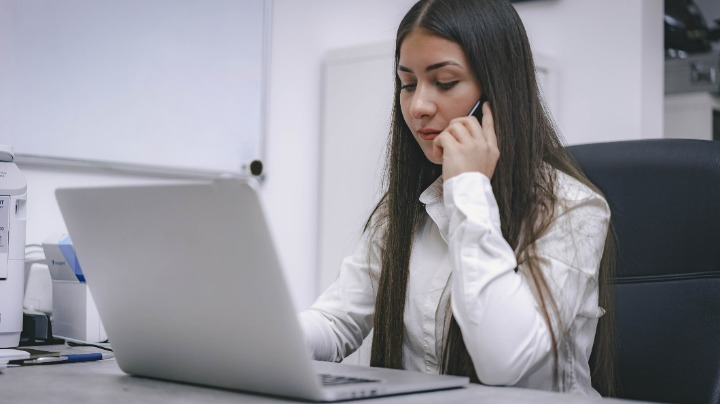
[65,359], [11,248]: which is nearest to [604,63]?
[11,248]

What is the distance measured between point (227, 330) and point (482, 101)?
24.7 inches

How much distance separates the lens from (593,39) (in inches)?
111

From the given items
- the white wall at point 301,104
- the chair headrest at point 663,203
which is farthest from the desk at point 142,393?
the white wall at point 301,104

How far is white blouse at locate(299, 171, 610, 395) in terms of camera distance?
1.07m

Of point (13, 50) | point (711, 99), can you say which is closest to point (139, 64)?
point (13, 50)

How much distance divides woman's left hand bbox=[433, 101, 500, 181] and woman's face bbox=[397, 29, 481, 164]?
1.9 inches

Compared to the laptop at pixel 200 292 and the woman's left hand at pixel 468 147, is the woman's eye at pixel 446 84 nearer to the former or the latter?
the woman's left hand at pixel 468 147

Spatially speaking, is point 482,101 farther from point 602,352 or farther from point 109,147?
point 109,147

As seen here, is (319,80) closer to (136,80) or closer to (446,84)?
(136,80)

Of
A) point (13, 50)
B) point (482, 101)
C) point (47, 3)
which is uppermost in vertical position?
point (47, 3)

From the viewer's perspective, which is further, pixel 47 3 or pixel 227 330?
pixel 47 3

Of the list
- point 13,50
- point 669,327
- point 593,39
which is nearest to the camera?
point 669,327

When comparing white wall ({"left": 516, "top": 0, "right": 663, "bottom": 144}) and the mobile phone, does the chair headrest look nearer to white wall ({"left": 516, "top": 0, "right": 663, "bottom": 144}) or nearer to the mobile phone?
the mobile phone

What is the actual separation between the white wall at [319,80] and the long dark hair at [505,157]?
1.36 meters
